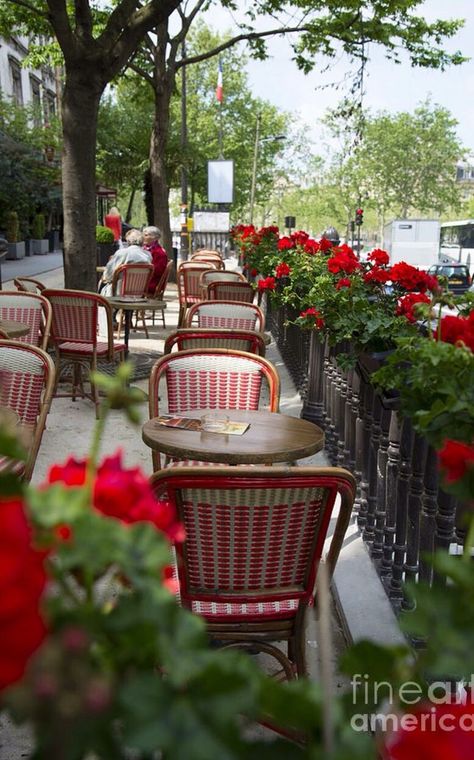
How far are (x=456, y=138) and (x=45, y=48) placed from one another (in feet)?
198

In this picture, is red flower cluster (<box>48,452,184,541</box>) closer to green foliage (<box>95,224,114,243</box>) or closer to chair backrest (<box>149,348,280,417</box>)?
chair backrest (<box>149,348,280,417</box>)

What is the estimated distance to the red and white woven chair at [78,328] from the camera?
6.84 metres

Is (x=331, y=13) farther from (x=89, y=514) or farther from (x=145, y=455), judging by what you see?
(x=89, y=514)

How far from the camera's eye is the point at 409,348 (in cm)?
210

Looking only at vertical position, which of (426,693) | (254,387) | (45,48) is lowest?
(254,387)

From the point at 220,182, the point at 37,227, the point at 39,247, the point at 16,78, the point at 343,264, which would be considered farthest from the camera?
the point at 16,78

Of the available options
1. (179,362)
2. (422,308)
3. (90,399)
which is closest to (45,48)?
(90,399)

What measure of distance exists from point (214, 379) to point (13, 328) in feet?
6.68

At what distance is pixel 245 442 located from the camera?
3404mm

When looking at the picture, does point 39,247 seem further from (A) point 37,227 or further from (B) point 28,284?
(B) point 28,284

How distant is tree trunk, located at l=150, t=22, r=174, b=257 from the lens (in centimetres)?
1709

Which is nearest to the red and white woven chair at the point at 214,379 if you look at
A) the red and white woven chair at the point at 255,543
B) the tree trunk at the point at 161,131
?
the red and white woven chair at the point at 255,543

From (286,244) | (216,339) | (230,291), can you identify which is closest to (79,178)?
(230,291)

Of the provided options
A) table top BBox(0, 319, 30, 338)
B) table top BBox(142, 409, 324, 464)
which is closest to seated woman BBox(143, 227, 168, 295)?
table top BBox(0, 319, 30, 338)
